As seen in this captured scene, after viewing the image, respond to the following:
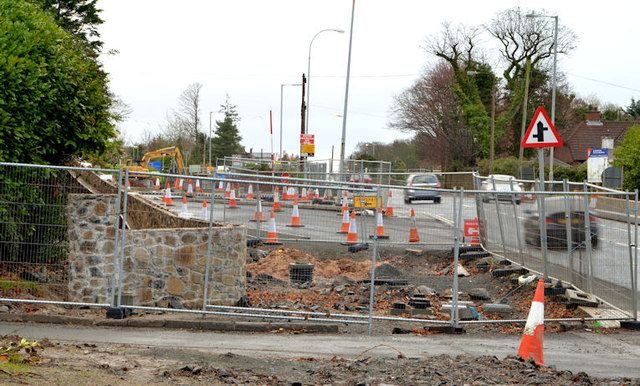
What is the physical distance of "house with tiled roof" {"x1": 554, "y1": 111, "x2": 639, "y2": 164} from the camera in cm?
7600

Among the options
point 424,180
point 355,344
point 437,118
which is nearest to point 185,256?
point 355,344

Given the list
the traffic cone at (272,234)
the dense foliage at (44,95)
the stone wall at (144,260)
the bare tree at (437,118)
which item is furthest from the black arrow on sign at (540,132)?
the bare tree at (437,118)

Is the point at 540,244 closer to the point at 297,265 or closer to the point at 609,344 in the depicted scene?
the point at 609,344

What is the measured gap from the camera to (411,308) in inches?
435

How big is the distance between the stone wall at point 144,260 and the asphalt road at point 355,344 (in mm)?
819

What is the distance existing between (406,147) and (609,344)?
3521 inches

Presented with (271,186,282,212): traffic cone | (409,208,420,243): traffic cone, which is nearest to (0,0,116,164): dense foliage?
(271,186,282,212): traffic cone

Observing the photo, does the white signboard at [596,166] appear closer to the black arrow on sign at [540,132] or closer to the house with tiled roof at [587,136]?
the black arrow on sign at [540,132]

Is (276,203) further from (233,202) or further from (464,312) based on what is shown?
(464,312)

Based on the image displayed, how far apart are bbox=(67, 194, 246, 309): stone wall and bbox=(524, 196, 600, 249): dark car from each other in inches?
223

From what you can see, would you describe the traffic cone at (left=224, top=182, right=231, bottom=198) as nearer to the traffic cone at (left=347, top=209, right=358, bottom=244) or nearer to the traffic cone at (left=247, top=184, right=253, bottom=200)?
the traffic cone at (left=247, top=184, right=253, bottom=200)

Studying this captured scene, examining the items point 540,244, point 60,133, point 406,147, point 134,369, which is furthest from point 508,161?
point 134,369

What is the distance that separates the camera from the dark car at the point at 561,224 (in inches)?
460

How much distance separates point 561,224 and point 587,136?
69.7 metres
